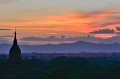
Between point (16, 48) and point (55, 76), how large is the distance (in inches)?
909

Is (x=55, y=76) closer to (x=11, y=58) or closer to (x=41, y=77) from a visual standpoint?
(x=41, y=77)

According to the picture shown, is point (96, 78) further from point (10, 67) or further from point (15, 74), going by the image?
point (10, 67)

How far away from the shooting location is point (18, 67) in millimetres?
105688

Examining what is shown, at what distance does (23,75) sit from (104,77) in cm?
2042

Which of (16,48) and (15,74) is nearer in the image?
(15,74)

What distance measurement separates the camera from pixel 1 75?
3725 inches

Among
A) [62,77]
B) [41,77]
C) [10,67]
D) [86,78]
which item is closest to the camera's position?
[86,78]

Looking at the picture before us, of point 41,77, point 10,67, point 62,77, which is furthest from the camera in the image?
point 10,67

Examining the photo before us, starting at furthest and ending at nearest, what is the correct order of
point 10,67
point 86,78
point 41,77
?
point 10,67, point 41,77, point 86,78

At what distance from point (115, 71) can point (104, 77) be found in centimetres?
1950

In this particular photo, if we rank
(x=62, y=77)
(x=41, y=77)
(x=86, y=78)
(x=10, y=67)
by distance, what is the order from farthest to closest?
(x=10, y=67) → (x=41, y=77) → (x=62, y=77) → (x=86, y=78)

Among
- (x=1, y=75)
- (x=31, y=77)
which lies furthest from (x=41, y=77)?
(x=1, y=75)

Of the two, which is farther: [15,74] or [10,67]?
[10,67]

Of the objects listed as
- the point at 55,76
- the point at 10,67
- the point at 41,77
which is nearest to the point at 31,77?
the point at 41,77
